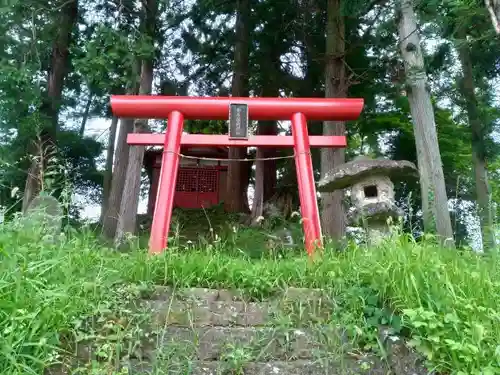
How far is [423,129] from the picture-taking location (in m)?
6.88

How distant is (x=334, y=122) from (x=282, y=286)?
21.3 ft

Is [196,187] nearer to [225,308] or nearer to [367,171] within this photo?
[367,171]

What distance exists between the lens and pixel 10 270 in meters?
2.71

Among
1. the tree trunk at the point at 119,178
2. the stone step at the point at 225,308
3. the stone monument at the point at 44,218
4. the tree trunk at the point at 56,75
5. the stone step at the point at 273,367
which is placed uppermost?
the tree trunk at the point at 56,75

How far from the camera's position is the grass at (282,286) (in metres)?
2.53

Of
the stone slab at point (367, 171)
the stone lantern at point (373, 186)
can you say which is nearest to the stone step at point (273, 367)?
the stone lantern at point (373, 186)

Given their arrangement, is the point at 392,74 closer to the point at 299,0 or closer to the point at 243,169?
the point at 299,0

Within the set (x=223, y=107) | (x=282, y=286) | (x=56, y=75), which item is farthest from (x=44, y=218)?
(x=56, y=75)

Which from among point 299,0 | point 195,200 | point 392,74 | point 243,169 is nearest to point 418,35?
point 392,74

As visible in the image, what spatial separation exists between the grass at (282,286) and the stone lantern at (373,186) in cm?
168

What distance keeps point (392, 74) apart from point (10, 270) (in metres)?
6.95

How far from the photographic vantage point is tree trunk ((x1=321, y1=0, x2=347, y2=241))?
938 cm

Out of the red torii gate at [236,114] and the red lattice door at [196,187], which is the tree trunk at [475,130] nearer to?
the red torii gate at [236,114]

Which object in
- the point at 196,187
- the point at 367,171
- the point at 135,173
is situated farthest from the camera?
the point at 196,187
